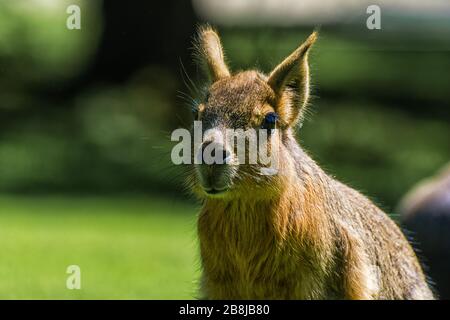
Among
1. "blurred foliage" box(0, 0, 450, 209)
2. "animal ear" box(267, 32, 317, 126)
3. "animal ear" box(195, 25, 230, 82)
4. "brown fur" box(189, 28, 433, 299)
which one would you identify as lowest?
"brown fur" box(189, 28, 433, 299)

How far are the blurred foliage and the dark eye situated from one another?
27.7 ft

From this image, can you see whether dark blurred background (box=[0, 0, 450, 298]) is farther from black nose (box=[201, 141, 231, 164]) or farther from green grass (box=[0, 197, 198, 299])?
black nose (box=[201, 141, 231, 164])

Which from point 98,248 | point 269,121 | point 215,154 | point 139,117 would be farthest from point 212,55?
point 139,117

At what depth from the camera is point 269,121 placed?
5254 millimetres

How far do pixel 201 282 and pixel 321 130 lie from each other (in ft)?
38.0

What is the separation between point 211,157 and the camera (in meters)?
4.96

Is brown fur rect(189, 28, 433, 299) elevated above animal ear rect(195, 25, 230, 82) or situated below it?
below

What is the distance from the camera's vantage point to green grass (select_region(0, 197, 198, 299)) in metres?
7.93

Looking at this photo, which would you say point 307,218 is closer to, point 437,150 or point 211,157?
point 211,157

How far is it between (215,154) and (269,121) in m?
0.44

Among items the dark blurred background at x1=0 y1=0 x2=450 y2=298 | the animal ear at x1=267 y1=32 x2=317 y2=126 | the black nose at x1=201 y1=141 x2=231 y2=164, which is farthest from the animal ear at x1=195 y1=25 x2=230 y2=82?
the dark blurred background at x1=0 y1=0 x2=450 y2=298

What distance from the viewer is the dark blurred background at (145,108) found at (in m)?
13.5

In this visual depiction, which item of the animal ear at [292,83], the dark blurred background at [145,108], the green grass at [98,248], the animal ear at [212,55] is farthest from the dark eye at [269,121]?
the dark blurred background at [145,108]

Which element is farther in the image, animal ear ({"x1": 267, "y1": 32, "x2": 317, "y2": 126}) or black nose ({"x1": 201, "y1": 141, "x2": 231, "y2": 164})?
animal ear ({"x1": 267, "y1": 32, "x2": 317, "y2": 126})
